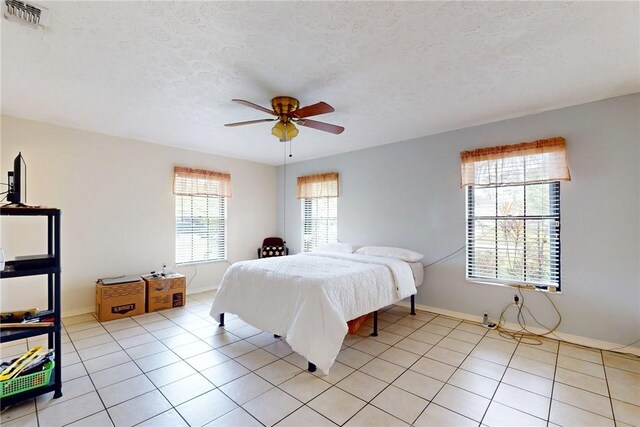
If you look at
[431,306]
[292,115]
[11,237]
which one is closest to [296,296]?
[292,115]

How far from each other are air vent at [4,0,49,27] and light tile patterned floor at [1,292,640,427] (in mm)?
2486

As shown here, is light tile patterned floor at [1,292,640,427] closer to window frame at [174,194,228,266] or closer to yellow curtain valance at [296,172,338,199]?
window frame at [174,194,228,266]

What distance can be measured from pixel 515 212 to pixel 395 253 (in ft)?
5.02

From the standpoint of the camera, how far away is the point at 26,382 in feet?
6.46

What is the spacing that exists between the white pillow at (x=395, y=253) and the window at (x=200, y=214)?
2.78 m

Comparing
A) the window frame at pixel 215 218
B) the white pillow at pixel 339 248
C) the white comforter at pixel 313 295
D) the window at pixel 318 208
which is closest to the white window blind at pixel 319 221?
the window at pixel 318 208

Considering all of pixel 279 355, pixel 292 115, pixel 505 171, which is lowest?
pixel 279 355

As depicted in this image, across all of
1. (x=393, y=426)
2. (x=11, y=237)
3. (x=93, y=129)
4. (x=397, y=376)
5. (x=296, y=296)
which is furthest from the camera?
(x=93, y=129)

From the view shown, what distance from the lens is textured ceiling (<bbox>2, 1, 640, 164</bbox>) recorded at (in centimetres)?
171

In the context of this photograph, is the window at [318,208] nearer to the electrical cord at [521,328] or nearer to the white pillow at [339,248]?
the white pillow at [339,248]

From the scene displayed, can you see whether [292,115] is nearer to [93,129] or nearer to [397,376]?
[397,376]

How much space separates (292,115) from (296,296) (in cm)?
172

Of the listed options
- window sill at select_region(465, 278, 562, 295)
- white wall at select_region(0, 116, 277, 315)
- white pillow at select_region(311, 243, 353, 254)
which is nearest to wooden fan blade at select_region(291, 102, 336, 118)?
white pillow at select_region(311, 243, 353, 254)

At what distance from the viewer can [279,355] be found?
9.14ft
